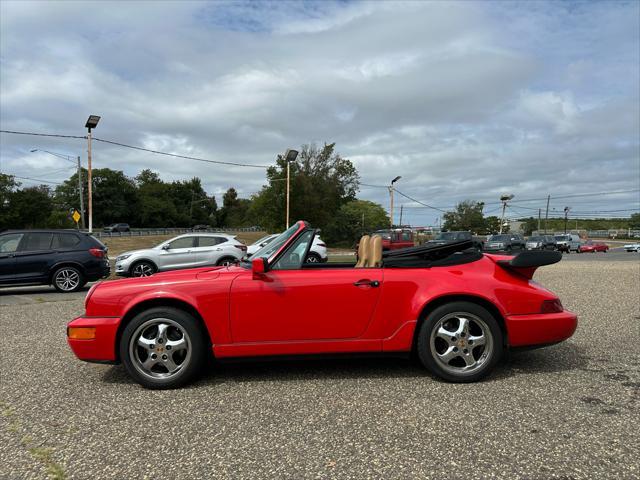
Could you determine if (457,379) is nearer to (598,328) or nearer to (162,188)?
(598,328)

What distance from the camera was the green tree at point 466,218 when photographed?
4700 inches

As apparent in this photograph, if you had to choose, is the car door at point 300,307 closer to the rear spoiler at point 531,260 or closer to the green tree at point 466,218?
the rear spoiler at point 531,260

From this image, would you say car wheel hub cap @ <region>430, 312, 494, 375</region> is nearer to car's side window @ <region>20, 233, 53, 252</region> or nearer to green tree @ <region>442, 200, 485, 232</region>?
car's side window @ <region>20, 233, 53, 252</region>

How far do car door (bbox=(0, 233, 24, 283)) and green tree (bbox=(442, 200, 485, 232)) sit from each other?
114660 mm

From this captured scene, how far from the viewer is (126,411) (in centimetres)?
329

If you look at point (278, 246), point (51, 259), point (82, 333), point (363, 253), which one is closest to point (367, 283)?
point (363, 253)

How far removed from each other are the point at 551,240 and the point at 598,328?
134ft

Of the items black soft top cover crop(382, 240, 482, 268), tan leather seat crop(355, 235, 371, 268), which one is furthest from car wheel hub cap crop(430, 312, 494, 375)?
tan leather seat crop(355, 235, 371, 268)

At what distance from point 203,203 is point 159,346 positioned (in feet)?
408

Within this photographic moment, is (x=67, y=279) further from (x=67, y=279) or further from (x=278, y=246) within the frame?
(x=278, y=246)

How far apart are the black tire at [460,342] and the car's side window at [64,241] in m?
9.76

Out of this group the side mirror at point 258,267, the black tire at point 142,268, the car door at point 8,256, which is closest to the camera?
the side mirror at point 258,267

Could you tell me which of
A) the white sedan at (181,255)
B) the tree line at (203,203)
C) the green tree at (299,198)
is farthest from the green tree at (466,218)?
the white sedan at (181,255)

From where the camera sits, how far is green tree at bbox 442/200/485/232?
4700 inches
